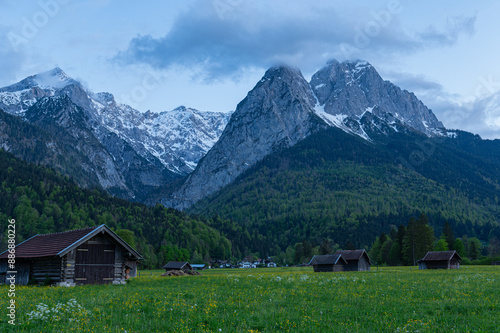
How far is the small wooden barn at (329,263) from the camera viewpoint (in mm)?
85125

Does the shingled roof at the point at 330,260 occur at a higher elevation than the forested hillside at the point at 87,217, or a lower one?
lower

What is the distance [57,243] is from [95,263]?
3.85 m

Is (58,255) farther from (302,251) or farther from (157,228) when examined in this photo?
(157,228)

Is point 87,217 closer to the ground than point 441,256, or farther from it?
farther from it

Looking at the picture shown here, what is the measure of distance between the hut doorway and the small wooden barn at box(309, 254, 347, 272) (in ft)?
184

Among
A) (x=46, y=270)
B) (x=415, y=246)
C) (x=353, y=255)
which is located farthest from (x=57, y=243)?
(x=415, y=246)

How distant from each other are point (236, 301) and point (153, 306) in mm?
4589

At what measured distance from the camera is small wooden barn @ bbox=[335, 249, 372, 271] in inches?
3381

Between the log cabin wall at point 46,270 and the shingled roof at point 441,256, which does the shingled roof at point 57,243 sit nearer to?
the log cabin wall at point 46,270

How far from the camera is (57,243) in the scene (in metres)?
37.1

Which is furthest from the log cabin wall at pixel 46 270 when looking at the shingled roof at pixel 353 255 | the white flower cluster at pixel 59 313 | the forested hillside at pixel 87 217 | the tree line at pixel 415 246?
the forested hillside at pixel 87 217

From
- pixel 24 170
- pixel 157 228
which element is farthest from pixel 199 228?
pixel 24 170

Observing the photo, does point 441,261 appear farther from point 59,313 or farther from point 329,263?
point 59,313

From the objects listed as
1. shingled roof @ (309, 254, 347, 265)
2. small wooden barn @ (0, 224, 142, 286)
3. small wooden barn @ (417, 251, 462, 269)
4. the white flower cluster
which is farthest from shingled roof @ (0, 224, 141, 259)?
small wooden barn @ (417, 251, 462, 269)
